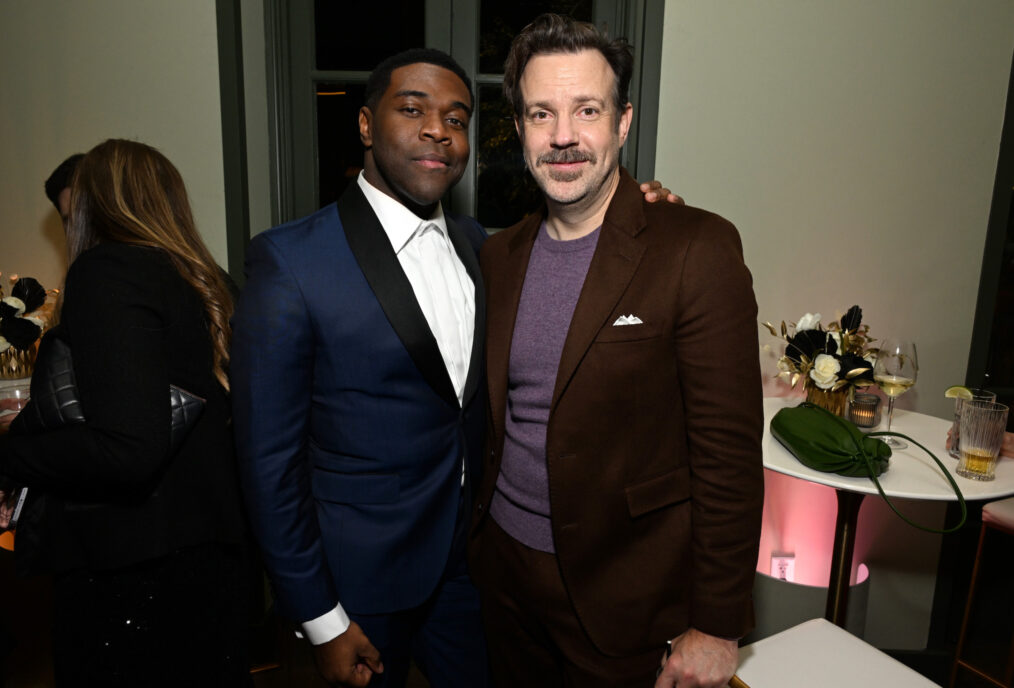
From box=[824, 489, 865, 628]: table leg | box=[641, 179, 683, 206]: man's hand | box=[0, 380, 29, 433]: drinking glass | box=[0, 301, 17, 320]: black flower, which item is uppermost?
box=[641, 179, 683, 206]: man's hand

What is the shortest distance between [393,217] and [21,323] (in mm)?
1644

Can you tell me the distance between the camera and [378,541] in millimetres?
1271

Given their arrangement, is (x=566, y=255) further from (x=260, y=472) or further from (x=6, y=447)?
(x=6, y=447)

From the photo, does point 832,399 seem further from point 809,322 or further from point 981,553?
point 981,553

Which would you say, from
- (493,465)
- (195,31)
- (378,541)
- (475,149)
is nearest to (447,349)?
(493,465)

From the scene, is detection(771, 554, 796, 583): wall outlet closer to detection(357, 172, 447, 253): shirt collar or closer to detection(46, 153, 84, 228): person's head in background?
detection(357, 172, 447, 253): shirt collar

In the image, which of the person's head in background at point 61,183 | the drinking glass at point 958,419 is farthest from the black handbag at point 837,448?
the person's head in background at point 61,183

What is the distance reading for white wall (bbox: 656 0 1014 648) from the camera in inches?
84.1

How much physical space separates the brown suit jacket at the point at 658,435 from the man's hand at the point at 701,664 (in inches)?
1.5

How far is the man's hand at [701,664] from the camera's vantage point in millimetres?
1149

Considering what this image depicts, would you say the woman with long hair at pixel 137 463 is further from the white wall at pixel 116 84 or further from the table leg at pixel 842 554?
the table leg at pixel 842 554

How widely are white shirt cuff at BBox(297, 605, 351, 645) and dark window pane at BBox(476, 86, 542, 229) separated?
5.23 feet

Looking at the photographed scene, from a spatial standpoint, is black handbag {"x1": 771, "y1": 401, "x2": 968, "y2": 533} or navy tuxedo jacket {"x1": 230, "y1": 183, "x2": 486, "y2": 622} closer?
navy tuxedo jacket {"x1": 230, "y1": 183, "x2": 486, "y2": 622}

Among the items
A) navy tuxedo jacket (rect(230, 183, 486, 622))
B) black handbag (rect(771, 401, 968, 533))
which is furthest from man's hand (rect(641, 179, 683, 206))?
black handbag (rect(771, 401, 968, 533))
